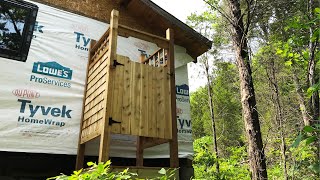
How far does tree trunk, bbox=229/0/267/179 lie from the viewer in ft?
15.1

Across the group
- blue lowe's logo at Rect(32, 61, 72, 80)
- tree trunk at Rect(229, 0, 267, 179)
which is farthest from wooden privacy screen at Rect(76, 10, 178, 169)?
tree trunk at Rect(229, 0, 267, 179)

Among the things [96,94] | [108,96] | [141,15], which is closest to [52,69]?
[96,94]

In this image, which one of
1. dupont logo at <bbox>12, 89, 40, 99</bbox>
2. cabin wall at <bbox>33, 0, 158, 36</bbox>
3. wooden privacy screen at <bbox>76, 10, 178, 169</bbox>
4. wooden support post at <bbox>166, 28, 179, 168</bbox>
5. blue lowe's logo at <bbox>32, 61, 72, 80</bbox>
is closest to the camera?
wooden privacy screen at <bbox>76, 10, 178, 169</bbox>

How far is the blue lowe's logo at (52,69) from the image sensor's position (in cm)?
509

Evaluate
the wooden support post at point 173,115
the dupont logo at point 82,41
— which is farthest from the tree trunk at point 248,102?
the dupont logo at point 82,41

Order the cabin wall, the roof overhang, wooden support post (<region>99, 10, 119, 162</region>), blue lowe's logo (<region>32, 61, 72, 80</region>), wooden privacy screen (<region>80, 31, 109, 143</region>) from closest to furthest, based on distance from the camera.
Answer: wooden support post (<region>99, 10, 119, 162</region>) → wooden privacy screen (<region>80, 31, 109, 143</region>) → blue lowe's logo (<region>32, 61, 72, 80</region>) → the cabin wall → the roof overhang

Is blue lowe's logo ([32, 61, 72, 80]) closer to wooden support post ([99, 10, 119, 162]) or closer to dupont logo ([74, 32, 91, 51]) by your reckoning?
dupont logo ([74, 32, 91, 51])

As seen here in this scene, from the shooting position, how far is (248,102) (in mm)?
4965

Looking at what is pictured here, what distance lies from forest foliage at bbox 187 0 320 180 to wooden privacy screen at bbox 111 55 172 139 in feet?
5.14

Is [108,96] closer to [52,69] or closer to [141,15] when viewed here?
[52,69]

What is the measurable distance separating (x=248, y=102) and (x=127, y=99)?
220cm

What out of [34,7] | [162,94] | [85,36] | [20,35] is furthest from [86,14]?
[162,94]

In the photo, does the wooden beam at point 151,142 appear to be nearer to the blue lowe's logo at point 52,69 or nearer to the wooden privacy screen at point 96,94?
the wooden privacy screen at point 96,94

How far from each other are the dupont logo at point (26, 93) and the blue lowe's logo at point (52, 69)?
404 mm
